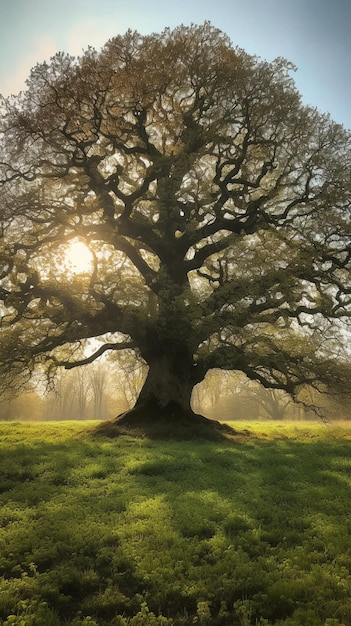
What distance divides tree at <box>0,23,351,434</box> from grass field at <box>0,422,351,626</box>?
923cm

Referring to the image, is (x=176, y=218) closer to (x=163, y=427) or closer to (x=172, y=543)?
(x=163, y=427)

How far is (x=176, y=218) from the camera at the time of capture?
918 inches

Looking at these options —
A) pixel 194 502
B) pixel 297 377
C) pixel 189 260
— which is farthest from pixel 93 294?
pixel 194 502

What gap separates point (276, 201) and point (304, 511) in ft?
62.7

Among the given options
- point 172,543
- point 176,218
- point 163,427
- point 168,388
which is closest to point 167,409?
point 168,388

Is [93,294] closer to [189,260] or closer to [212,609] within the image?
[189,260]

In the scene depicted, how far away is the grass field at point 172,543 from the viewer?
5.38 m

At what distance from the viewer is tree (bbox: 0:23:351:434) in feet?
66.6

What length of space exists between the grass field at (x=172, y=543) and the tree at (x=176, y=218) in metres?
9.23

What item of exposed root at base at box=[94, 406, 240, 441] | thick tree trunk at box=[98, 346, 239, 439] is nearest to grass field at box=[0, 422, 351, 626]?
exposed root at base at box=[94, 406, 240, 441]

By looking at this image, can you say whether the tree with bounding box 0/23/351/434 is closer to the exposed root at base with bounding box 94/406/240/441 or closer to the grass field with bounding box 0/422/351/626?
the exposed root at base with bounding box 94/406/240/441

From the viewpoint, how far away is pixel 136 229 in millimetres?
23344

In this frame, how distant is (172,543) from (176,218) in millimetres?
18490

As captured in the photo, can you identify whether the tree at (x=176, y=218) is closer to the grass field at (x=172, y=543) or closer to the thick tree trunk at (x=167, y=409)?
the thick tree trunk at (x=167, y=409)
